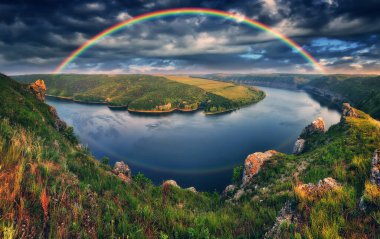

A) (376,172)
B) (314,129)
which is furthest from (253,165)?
(314,129)

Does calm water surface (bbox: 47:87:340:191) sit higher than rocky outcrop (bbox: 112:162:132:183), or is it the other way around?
rocky outcrop (bbox: 112:162:132:183)

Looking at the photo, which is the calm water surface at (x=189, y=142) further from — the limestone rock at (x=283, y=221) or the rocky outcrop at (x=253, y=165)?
the limestone rock at (x=283, y=221)

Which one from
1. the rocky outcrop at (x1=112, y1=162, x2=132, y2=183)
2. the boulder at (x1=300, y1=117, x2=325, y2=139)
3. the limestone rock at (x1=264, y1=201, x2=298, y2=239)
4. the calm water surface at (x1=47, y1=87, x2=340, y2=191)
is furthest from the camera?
the calm water surface at (x1=47, y1=87, x2=340, y2=191)

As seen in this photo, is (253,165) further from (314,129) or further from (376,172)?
(314,129)

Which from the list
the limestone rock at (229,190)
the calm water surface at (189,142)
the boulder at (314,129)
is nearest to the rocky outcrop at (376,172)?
the limestone rock at (229,190)

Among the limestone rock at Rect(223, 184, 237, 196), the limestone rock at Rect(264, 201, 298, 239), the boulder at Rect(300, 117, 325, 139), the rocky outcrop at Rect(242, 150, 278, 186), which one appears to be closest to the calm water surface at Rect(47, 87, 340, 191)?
the limestone rock at Rect(223, 184, 237, 196)

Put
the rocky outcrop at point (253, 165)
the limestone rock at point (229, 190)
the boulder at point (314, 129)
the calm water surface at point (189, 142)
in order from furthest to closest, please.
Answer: the calm water surface at point (189, 142) < the boulder at point (314, 129) < the limestone rock at point (229, 190) < the rocky outcrop at point (253, 165)

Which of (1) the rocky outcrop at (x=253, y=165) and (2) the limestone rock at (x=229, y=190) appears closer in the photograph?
(1) the rocky outcrop at (x=253, y=165)

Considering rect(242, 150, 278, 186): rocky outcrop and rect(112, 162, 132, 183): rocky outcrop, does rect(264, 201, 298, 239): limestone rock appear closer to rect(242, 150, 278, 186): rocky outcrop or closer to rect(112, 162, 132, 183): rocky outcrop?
rect(112, 162, 132, 183): rocky outcrop

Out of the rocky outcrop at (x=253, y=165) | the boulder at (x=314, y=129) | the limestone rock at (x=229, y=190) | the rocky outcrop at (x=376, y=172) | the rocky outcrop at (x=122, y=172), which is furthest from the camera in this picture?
the boulder at (x=314, y=129)
